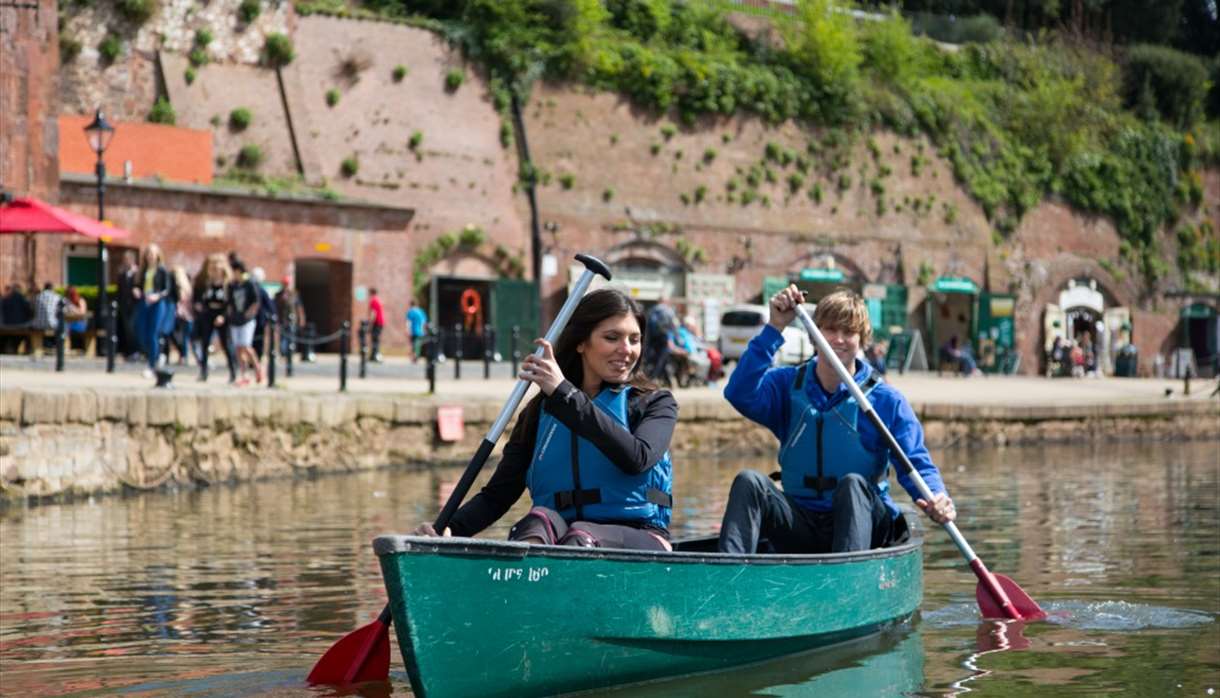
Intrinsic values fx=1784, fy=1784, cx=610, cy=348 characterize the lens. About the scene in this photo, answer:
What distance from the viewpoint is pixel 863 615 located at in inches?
295

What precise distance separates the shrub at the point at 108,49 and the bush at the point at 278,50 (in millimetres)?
3018

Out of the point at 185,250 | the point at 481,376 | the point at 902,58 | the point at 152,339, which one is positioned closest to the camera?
the point at 152,339

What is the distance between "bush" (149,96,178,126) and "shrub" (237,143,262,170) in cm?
144

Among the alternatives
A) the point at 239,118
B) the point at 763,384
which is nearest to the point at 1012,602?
the point at 763,384

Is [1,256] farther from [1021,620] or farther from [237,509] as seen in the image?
[1021,620]

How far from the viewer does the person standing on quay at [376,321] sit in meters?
29.8

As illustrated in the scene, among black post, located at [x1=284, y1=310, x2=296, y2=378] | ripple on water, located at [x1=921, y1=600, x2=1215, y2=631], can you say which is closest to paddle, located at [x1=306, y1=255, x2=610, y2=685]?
ripple on water, located at [x1=921, y1=600, x2=1215, y2=631]

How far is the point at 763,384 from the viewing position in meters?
7.74

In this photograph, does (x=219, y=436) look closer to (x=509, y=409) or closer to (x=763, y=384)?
(x=763, y=384)

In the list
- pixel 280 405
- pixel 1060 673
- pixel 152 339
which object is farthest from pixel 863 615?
pixel 152 339

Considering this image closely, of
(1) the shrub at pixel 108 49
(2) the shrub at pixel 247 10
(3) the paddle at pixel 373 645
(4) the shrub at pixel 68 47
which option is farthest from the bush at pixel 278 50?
(3) the paddle at pixel 373 645

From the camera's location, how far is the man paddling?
24.6 feet

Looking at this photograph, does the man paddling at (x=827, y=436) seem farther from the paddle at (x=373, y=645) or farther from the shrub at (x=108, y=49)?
the shrub at (x=108, y=49)

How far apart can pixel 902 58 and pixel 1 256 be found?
26.8 meters
